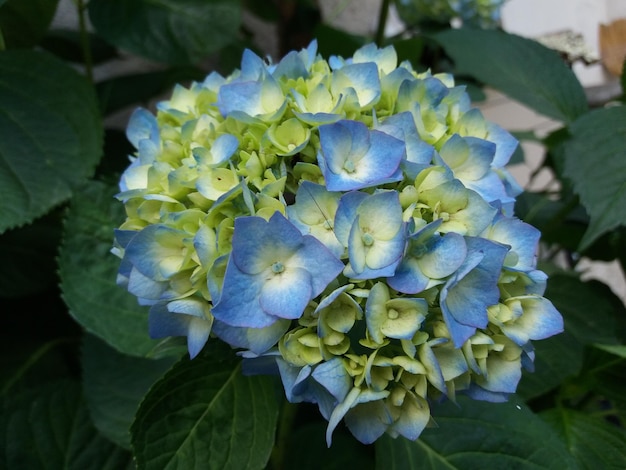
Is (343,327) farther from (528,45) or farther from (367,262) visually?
(528,45)

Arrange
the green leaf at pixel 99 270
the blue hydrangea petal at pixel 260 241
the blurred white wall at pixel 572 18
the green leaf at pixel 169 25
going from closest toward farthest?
the blue hydrangea petal at pixel 260 241, the green leaf at pixel 99 270, the green leaf at pixel 169 25, the blurred white wall at pixel 572 18

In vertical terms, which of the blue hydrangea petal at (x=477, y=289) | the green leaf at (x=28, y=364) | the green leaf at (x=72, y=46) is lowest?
the green leaf at (x=28, y=364)

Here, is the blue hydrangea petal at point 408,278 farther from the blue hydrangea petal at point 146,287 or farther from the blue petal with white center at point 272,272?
the blue hydrangea petal at point 146,287

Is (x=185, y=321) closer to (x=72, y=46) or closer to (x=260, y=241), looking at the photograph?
(x=260, y=241)

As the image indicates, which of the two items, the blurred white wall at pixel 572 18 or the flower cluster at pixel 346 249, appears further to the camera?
the blurred white wall at pixel 572 18

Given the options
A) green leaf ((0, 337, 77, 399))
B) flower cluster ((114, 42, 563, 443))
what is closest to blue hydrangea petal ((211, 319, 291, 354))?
flower cluster ((114, 42, 563, 443))

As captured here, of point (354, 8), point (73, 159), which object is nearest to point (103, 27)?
point (73, 159)

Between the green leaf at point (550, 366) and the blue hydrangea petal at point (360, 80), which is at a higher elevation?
the blue hydrangea petal at point (360, 80)

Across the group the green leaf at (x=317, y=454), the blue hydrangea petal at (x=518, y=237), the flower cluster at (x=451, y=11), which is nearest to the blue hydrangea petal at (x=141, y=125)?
the blue hydrangea petal at (x=518, y=237)
